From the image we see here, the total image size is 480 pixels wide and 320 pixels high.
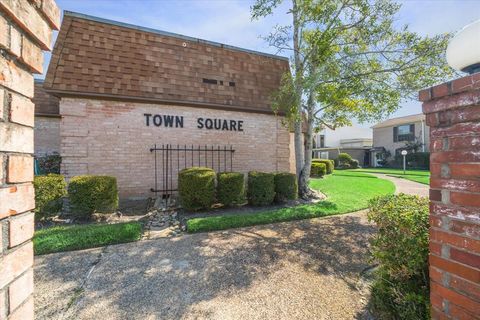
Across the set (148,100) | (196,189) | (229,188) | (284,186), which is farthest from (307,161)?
(148,100)

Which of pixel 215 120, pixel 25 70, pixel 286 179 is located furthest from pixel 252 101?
pixel 25 70

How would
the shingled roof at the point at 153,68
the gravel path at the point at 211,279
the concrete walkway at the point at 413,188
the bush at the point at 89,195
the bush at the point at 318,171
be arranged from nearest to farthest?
the gravel path at the point at 211,279, the bush at the point at 89,195, the shingled roof at the point at 153,68, the concrete walkway at the point at 413,188, the bush at the point at 318,171

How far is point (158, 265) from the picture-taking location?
11.8ft

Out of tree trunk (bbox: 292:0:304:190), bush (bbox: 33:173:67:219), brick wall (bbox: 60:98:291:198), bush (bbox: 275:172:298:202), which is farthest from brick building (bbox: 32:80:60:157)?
tree trunk (bbox: 292:0:304:190)

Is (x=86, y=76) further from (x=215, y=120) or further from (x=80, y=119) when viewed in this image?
(x=215, y=120)

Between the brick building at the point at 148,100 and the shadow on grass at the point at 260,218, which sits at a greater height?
the brick building at the point at 148,100

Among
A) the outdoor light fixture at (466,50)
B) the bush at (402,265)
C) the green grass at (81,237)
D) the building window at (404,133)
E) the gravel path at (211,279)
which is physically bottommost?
the gravel path at (211,279)

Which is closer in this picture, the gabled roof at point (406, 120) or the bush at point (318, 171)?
the bush at point (318, 171)

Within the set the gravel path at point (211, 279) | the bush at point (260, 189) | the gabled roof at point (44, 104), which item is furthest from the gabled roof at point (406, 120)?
the gabled roof at point (44, 104)

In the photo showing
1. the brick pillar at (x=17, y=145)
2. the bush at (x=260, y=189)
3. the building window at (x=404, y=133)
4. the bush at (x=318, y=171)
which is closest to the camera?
the brick pillar at (x=17, y=145)

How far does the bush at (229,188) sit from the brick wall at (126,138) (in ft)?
6.51

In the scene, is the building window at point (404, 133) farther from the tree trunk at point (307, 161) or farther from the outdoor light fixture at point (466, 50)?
the outdoor light fixture at point (466, 50)

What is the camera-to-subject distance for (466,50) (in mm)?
1571

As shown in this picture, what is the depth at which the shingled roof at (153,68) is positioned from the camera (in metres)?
6.72
